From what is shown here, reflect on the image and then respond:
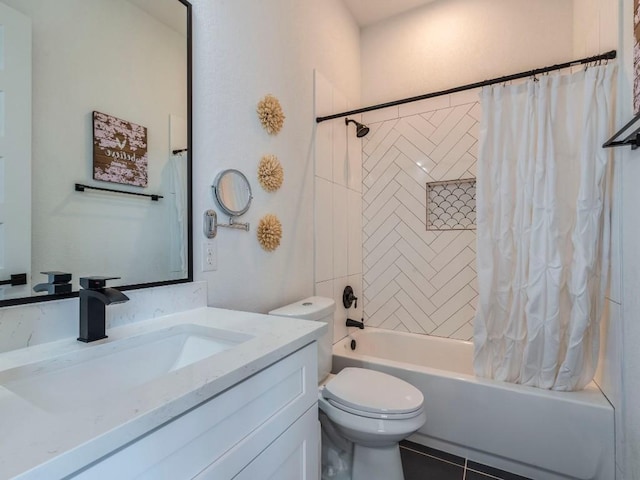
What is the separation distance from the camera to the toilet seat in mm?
1312

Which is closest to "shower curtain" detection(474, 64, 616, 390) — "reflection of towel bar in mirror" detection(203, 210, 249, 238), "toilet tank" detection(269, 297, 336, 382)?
"toilet tank" detection(269, 297, 336, 382)

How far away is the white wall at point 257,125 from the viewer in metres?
1.32

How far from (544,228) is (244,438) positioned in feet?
5.11

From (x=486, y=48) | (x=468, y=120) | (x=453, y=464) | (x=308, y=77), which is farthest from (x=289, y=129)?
(x=453, y=464)

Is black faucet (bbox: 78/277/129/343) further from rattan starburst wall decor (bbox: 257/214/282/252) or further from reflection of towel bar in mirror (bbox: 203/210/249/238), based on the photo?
rattan starburst wall decor (bbox: 257/214/282/252)

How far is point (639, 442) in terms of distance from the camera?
116 centimetres

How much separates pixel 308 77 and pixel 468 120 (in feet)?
3.86

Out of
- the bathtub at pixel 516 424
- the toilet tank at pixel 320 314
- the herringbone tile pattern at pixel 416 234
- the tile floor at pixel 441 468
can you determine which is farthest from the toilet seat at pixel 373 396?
the herringbone tile pattern at pixel 416 234

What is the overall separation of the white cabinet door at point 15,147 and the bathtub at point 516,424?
5.40 feet

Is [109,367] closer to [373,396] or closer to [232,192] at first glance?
[232,192]

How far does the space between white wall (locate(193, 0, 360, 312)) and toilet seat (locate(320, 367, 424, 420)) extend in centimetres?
52

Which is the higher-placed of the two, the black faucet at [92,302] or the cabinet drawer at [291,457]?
the black faucet at [92,302]

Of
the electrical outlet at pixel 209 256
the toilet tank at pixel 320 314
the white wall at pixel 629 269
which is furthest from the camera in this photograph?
the toilet tank at pixel 320 314

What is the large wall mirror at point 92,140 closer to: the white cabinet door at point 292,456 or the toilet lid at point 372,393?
the white cabinet door at point 292,456
